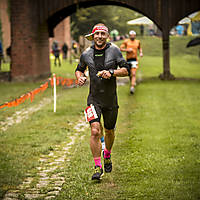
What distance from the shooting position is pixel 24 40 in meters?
24.7

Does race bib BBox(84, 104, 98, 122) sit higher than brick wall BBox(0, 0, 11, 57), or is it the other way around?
brick wall BBox(0, 0, 11, 57)

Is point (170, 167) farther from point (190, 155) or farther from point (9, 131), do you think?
point (9, 131)

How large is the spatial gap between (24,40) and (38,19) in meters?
1.32

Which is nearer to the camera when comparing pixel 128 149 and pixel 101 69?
pixel 101 69

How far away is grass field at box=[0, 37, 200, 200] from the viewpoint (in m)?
6.69

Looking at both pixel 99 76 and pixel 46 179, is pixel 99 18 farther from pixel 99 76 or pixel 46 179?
pixel 99 76

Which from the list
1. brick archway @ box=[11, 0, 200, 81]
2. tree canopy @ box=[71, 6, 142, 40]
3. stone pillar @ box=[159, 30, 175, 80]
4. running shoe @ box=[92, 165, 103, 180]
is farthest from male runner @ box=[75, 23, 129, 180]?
tree canopy @ box=[71, 6, 142, 40]

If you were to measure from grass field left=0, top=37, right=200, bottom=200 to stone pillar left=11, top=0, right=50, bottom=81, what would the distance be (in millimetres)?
7456

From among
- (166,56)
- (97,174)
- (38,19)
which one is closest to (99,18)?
(38,19)

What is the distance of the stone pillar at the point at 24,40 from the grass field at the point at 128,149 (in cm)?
746

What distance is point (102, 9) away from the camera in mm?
63531

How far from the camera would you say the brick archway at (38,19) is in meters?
24.1

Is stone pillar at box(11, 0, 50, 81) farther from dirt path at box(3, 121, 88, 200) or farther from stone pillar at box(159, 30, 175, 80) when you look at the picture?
dirt path at box(3, 121, 88, 200)

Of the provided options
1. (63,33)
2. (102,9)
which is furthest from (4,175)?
(102,9)
